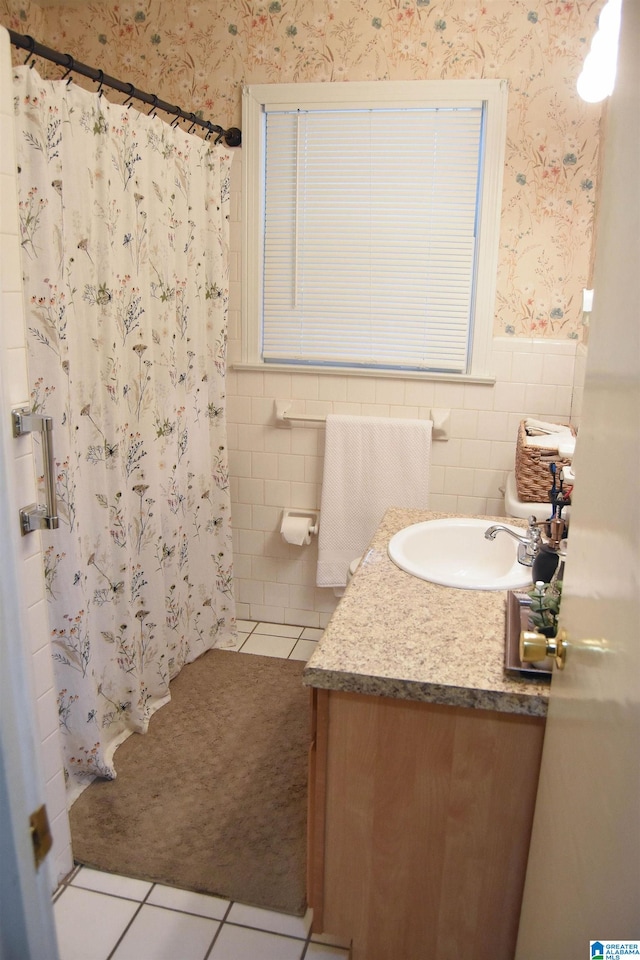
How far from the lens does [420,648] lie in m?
1.49

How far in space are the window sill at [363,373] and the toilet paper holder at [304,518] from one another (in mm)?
612

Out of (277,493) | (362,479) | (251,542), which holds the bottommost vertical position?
(251,542)

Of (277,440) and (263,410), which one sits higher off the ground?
(263,410)

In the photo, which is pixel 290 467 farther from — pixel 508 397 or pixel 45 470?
pixel 45 470

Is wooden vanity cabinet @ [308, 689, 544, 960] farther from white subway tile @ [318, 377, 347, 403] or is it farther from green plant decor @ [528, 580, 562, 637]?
white subway tile @ [318, 377, 347, 403]

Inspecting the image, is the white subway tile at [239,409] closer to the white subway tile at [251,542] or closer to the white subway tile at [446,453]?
the white subway tile at [251,542]

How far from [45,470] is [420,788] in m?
1.08

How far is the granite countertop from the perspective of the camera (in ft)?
4.44

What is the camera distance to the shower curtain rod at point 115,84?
1749 millimetres

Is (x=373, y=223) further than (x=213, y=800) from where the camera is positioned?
Yes

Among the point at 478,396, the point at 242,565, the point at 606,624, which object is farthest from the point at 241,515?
the point at 606,624

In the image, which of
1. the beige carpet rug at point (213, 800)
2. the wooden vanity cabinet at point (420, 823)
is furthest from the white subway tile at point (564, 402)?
the wooden vanity cabinet at point (420, 823)

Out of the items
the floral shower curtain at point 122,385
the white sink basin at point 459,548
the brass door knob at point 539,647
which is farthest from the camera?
the white sink basin at point 459,548

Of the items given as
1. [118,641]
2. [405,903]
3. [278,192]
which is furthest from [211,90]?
[405,903]
